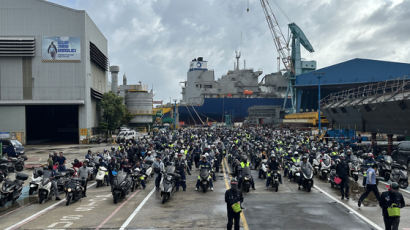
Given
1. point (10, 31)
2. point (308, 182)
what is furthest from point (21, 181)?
point (10, 31)

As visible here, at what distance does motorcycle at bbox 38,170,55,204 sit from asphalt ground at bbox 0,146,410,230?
13.1 inches

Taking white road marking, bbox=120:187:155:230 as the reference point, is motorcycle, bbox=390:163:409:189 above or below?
above

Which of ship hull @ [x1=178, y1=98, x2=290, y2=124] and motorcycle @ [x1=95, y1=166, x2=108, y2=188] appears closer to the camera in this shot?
motorcycle @ [x1=95, y1=166, x2=108, y2=188]

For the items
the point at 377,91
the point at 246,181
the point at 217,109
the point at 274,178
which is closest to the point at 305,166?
the point at 274,178

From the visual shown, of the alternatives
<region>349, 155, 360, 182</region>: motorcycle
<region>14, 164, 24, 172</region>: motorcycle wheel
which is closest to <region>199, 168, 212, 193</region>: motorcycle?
<region>349, 155, 360, 182</region>: motorcycle

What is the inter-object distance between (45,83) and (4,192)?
1526 inches

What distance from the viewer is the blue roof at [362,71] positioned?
89438 millimetres

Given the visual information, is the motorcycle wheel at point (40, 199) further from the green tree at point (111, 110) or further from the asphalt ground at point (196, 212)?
the green tree at point (111, 110)

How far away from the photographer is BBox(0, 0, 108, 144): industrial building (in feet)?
157

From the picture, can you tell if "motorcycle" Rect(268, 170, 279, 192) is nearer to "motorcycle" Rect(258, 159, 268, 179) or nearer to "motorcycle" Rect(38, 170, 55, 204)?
"motorcycle" Rect(258, 159, 268, 179)

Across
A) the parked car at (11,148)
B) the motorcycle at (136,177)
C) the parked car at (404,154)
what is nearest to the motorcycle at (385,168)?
the parked car at (404,154)

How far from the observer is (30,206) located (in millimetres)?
13430

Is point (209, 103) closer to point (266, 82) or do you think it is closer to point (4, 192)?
point (266, 82)

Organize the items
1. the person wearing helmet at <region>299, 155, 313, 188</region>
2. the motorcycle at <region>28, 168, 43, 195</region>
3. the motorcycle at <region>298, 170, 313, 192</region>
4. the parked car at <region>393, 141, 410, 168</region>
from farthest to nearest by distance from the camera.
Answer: the parked car at <region>393, 141, 410, 168</region>
the person wearing helmet at <region>299, 155, 313, 188</region>
the motorcycle at <region>298, 170, 313, 192</region>
the motorcycle at <region>28, 168, 43, 195</region>
